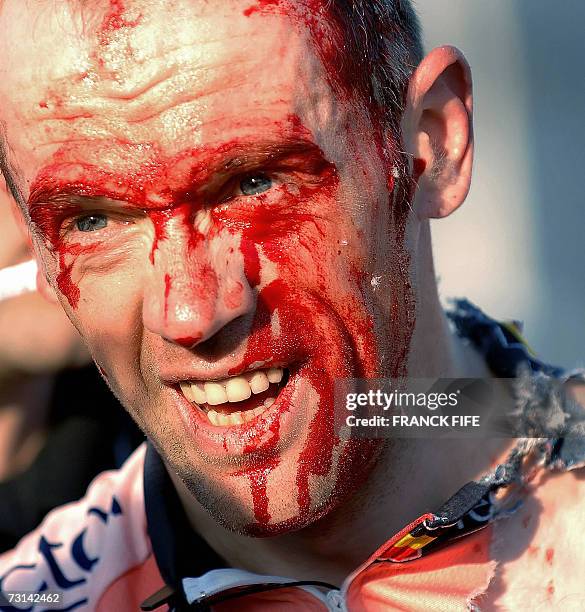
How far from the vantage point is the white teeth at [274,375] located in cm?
187

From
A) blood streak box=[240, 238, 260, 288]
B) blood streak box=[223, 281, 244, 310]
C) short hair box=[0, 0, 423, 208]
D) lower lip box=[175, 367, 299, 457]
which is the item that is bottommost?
lower lip box=[175, 367, 299, 457]

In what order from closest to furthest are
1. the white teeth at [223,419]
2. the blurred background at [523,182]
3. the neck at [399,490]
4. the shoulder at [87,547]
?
the white teeth at [223,419] < the neck at [399,490] < the shoulder at [87,547] < the blurred background at [523,182]

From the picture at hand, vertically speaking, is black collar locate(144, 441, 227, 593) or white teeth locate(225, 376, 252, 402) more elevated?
white teeth locate(225, 376, 252, 402)

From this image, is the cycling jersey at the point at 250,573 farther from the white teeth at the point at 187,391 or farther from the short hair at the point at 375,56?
the short hair at the point at 375,56

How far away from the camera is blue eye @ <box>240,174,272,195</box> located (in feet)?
5.91

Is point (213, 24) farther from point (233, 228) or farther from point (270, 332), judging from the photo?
point (270, 332)

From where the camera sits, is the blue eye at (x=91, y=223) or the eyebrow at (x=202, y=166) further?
the blue eye at (x=91, y=223)

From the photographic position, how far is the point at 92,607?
7.63 feet

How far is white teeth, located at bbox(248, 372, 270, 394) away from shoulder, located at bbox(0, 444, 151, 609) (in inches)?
30.0

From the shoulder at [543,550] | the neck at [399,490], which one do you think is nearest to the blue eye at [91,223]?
the neck at [399,490]

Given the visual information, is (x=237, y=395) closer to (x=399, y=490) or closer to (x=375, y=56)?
(x=399, y=490)

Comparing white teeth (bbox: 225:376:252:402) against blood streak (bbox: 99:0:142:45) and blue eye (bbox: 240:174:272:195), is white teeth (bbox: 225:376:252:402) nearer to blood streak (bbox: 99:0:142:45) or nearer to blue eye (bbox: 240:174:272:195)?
blue eye (bbox: 240:174:272:195)

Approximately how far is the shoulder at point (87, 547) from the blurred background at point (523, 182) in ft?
3.98

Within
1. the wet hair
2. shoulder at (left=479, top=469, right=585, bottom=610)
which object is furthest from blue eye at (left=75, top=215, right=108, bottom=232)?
shoulder at (left=479, top=469, right=585, bottom=610)
